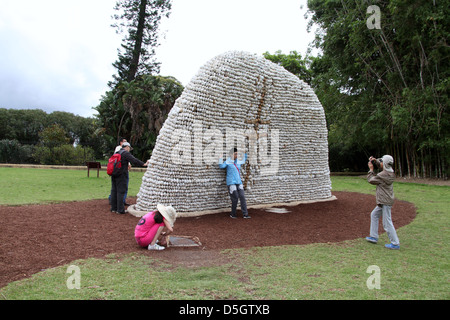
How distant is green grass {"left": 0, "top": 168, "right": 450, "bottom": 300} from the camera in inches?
137

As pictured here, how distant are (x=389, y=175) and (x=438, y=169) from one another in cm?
1499

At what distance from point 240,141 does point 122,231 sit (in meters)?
3.61

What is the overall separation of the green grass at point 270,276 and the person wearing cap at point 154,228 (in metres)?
0.30

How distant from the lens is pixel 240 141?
27.6 ft

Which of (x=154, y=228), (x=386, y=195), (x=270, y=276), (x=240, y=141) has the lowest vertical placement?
(x=270, y=276)

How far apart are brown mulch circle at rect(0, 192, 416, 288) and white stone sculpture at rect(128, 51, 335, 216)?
57cm

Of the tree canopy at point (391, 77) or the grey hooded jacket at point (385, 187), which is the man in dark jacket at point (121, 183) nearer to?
the grey hooded jacket at point (385, 187)

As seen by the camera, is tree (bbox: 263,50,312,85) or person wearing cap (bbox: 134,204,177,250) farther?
tree (bbox: 263,50,312,85)
